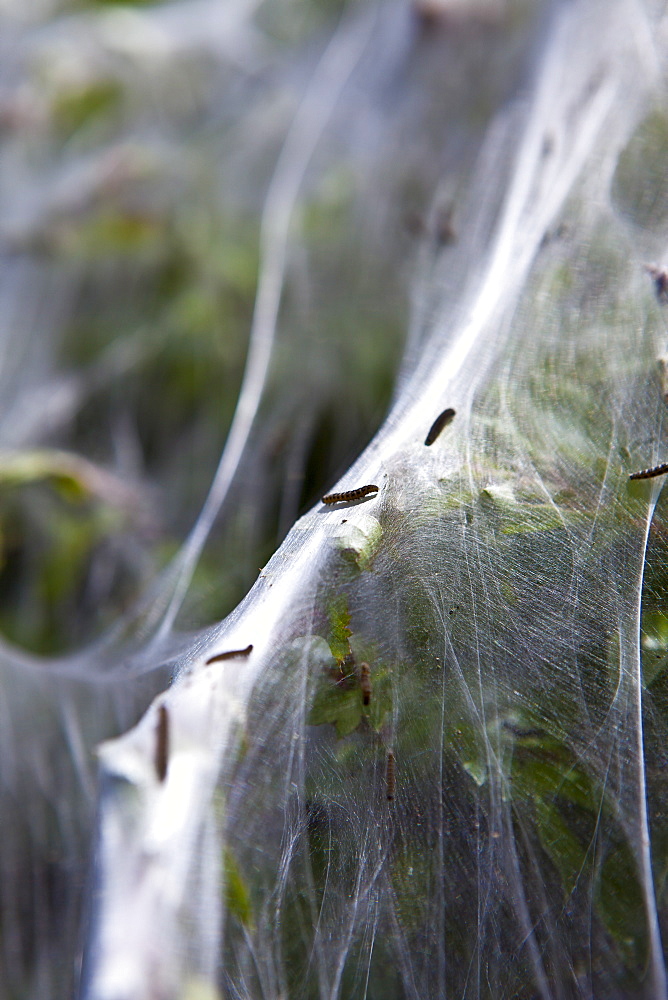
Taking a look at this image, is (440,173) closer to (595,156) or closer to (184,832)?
(595,156)

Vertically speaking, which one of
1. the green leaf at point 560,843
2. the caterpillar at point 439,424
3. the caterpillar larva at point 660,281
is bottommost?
the green leaf at point 560,843

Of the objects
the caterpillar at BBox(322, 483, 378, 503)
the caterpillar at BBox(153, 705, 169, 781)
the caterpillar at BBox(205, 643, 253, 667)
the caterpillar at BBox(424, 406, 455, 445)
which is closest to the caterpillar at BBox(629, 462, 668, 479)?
the caterpillar at BBox(424, 406, 455, 445)

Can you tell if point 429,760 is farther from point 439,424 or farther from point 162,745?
point 439,424

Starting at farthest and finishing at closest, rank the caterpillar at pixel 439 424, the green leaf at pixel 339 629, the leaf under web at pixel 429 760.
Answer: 1. the caterpillar at pixel 439 424
2. the green leaf at pixel 339 629
3. the leaf under web at pixel 429 760

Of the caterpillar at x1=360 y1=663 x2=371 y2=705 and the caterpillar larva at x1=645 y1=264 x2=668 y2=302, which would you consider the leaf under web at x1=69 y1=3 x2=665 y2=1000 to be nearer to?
the caterpillar at x1=360 y1=663 x2=371 y2=705

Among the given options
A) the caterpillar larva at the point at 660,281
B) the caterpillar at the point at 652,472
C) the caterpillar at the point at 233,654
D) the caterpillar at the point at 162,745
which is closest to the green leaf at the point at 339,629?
the caterpillar at the point at 233,654

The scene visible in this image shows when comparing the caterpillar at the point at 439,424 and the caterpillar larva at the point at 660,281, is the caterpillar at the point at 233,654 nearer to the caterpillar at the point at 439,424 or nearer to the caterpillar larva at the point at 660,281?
the caterpillar at the point at 439,424

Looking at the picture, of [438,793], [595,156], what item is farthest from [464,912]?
[595,156]
